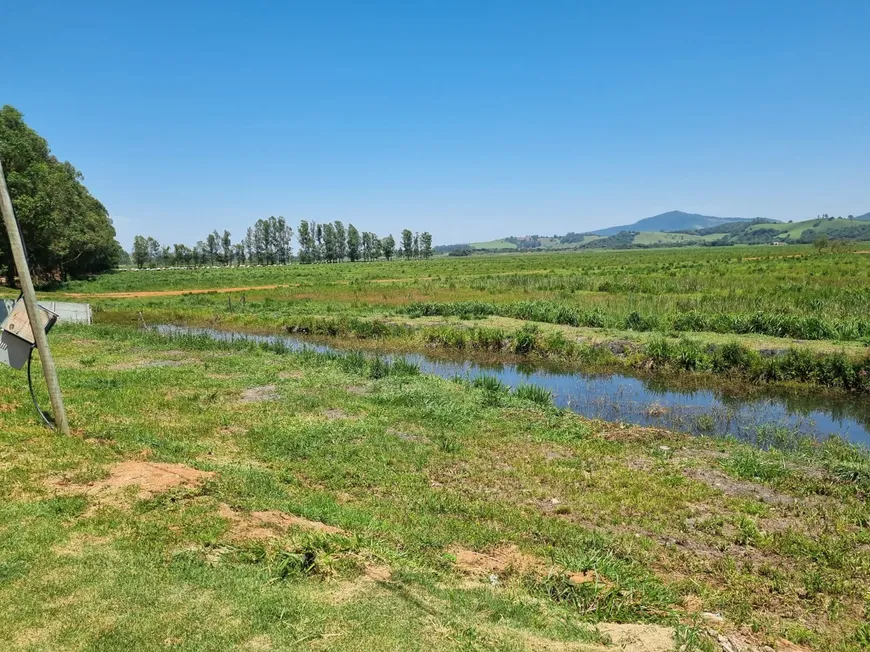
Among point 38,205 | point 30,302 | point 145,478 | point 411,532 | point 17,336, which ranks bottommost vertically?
point 411,532

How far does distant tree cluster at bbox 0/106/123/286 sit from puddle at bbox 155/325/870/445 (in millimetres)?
36529

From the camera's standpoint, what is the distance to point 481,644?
422 centimetres

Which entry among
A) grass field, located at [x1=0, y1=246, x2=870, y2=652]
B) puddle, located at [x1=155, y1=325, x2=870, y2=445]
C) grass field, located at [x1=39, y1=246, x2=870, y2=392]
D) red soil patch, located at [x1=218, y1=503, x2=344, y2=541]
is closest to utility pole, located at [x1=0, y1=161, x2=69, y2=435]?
grass field, located at [x1=0, y1=246, x2=870, y2=652]

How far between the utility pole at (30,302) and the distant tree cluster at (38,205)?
3695 cm

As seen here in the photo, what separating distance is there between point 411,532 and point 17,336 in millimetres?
7013

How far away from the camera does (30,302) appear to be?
7.95 m

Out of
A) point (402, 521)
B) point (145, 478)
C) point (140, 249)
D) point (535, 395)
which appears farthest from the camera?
point (140, 249)

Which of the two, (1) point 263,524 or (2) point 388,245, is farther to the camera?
(2) point 388,245

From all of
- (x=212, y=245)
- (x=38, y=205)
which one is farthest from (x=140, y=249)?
(x=38, y=205)

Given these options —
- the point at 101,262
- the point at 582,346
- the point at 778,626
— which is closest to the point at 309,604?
the point at 778,626

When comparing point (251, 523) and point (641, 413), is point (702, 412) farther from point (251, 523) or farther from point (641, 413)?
point (251, 523)

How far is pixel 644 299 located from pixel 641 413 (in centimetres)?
1756

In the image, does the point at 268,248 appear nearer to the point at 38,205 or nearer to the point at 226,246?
the point at 226,246

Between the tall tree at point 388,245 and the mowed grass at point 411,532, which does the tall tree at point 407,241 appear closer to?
the tall tree at point 388,245
